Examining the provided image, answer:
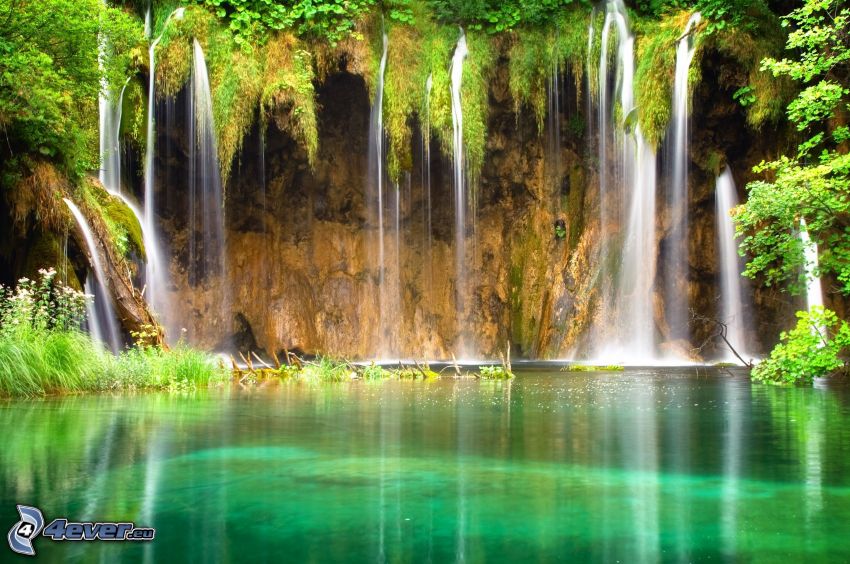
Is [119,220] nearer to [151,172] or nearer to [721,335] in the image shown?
[151,172]

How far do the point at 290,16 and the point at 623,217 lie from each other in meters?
10.8

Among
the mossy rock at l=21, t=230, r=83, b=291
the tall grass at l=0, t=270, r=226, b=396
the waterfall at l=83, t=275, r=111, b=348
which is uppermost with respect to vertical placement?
the mossy rock at l=21, t=230, r=83, b=291

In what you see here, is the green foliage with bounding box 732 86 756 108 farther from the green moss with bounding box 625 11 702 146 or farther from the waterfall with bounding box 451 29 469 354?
the waterfall with bounding box 451 29 469 354

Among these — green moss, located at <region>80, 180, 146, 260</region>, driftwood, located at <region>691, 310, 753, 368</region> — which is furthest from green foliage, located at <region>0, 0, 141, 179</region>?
driftwood, located at <region>691, 310, 753, 368</region>

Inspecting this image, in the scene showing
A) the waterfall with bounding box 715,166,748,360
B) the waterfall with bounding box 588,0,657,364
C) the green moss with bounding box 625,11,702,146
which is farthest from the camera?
the waterfall with bounding box 588,0,657,364

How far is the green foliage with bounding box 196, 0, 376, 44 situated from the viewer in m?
20.8

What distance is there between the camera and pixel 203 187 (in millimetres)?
A: 21062

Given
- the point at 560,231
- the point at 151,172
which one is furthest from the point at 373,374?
the point at 560,231

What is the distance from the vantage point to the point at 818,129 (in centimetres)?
1647

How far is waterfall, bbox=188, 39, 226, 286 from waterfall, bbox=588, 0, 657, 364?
1093 cm

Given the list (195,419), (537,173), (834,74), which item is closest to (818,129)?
(834,74)

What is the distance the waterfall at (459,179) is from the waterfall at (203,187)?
22.3 feet

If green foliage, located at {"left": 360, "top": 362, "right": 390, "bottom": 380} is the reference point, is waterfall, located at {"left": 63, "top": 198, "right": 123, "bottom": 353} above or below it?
above

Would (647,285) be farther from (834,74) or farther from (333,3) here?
(333,3)
